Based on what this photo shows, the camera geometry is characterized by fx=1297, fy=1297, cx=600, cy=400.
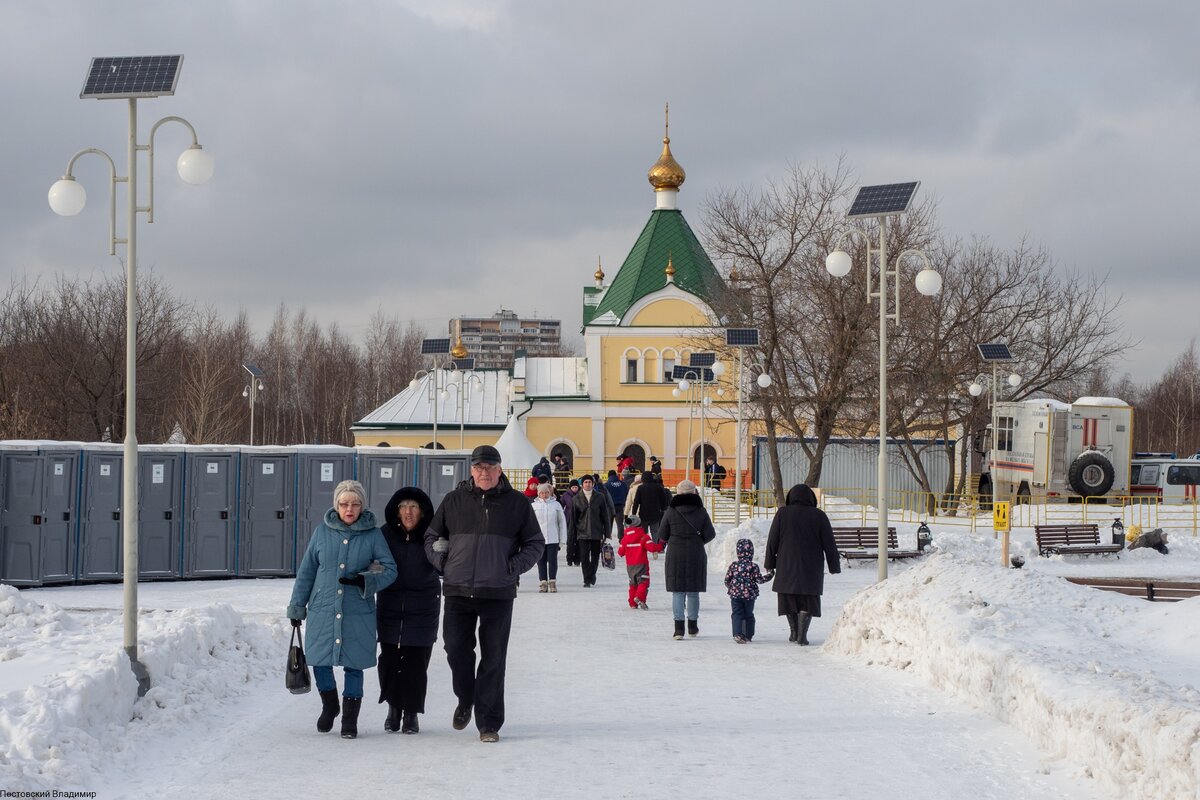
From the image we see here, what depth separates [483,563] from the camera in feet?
27.9

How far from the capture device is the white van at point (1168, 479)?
41.3 meters

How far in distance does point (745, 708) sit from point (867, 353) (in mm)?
29490

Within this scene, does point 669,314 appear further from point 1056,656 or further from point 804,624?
point 1056,656

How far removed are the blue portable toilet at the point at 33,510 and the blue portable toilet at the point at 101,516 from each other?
0.91ft

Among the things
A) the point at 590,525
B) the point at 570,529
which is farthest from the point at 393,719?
the point at 570,529

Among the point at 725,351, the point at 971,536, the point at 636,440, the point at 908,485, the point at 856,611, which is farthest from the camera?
the point at 636,440

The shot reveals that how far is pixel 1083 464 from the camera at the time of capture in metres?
37.7

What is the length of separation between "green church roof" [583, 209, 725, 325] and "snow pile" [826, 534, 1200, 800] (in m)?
48.1

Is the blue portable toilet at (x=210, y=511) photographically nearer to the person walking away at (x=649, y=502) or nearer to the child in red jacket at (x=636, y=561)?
the person walking away at (x=649, y=502)

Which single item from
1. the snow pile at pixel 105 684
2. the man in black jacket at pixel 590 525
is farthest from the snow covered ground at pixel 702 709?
the man in black jacket at pixel 590 525

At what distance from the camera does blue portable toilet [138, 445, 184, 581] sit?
20297 millimetres

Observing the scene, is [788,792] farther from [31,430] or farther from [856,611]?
[31,430]

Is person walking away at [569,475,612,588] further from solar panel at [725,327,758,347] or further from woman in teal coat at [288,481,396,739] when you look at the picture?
solar panel at [725,327,758,347]

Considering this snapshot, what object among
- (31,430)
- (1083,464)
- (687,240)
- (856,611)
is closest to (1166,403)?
(687,240)
